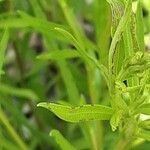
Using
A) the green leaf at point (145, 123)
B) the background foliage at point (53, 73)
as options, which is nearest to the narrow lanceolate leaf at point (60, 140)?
the background foliage at point (53, 73)

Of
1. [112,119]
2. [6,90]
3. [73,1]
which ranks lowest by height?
[112,119]

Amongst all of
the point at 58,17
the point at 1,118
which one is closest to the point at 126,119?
the point at 1,118

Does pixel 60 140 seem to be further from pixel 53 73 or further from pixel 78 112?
pixel 53 73

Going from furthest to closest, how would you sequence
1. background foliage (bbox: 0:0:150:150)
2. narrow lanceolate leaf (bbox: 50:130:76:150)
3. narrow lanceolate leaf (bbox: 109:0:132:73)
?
background foliage (bbox: 0:0:150:150)
narrow lanceolate leaf (bbox: 50:130:76:150)
narrow lanceolate leaf (bbox: 109:0:132:73)

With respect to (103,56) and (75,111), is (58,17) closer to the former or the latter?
(103,56)

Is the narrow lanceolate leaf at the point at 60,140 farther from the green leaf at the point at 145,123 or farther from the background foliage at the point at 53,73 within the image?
the green leaf at the point at 145,123

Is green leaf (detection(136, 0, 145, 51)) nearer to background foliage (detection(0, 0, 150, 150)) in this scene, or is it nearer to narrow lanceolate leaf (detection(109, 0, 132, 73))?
background foliage (detection(0, 0, 150, 150))

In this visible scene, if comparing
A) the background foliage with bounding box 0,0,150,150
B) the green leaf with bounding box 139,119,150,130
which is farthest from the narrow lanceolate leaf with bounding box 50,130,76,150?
the green leaf with bounding box 139,119,150,130

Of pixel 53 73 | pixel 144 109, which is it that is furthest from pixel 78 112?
pixel 53 73
